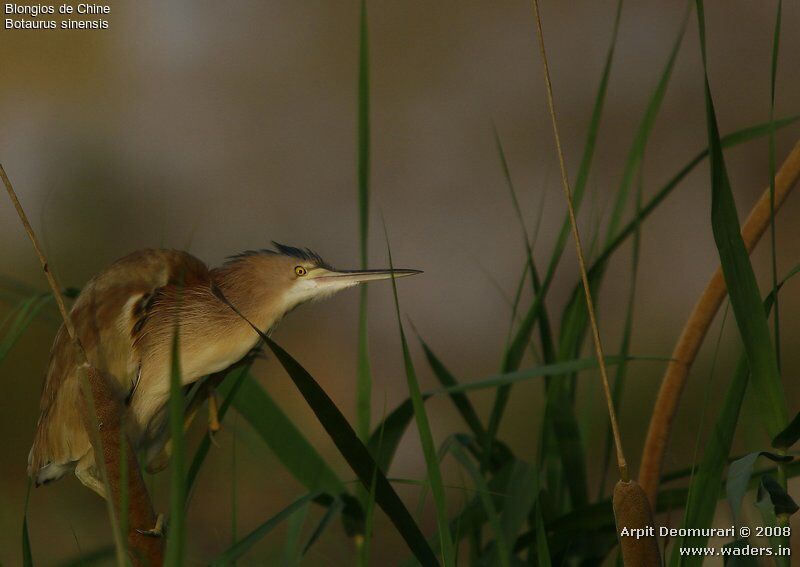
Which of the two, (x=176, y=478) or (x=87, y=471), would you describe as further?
(x=87, y=471)

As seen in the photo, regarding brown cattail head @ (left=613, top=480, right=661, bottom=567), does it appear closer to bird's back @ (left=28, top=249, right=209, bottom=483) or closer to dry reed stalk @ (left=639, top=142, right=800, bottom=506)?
dry reed stalk @ (left=639, top=142, right=800, bottom=506)

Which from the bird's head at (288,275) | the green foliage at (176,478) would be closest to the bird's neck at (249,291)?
A: the bird's head at (288,275)

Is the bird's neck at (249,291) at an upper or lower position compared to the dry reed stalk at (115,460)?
upper

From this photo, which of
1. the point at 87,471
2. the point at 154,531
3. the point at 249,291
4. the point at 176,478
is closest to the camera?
the point at 176,478

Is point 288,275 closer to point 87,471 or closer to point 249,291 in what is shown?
point 249,291

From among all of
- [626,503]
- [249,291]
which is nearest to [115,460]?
[626,503]

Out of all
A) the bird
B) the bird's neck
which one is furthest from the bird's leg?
the bird's neck

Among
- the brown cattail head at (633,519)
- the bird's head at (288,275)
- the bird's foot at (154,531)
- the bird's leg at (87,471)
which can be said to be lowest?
the bird's leg at (87,471)

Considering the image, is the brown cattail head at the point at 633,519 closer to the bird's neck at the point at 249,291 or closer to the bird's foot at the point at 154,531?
the bird's foot at the point at 154,531
